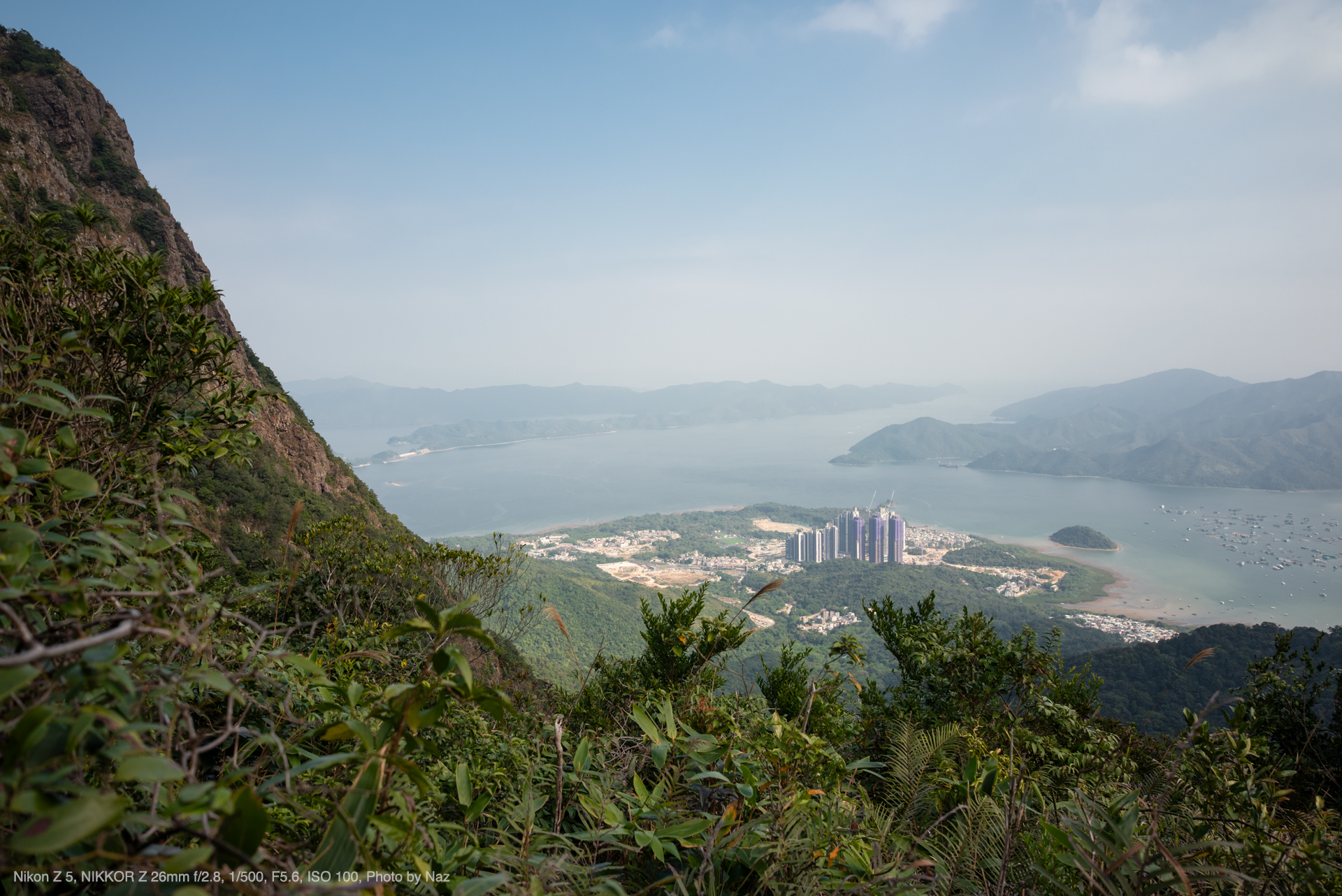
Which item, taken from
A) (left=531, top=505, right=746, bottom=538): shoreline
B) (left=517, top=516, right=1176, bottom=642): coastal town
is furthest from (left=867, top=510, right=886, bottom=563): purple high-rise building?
(left=531, top=505, right=746, bottom=538): shoreline

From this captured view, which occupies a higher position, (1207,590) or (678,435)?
(678,435)

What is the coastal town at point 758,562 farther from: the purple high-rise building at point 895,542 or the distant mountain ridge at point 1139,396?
the distant mountain ridge at point 1139,396

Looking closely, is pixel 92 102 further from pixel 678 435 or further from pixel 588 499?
pixel 678 435

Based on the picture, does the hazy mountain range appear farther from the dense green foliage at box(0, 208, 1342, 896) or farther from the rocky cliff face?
the dense green foliage at box(0, 208, 1342, 896)

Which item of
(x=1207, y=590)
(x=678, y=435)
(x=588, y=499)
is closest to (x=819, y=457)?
(x=678, y=435)

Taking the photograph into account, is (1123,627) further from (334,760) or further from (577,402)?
(577,402)

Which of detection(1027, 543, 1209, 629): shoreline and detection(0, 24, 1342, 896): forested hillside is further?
detection(1027, 543, 1209, 629): shoreline

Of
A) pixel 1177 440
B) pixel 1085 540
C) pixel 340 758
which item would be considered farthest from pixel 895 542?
pixel 1177 440
